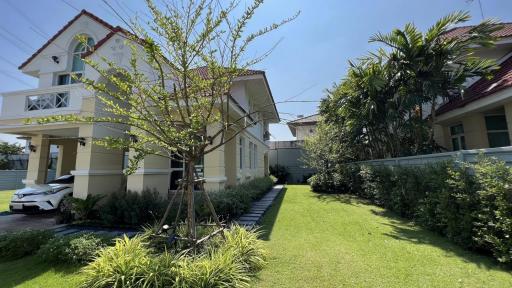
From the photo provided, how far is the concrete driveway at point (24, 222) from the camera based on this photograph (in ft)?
25.4

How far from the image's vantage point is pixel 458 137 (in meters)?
11.0

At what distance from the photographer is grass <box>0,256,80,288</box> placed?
4109 millimetres

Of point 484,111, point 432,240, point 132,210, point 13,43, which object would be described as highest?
point 13,43

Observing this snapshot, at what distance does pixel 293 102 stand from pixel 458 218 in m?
4.27

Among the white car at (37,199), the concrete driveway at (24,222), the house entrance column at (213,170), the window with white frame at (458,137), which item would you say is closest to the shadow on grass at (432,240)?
the window with white frame at (458,137)

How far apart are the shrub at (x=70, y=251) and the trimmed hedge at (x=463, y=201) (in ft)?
23.3

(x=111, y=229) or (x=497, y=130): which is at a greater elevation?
(x=497, y=130)

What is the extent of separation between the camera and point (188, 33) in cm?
438

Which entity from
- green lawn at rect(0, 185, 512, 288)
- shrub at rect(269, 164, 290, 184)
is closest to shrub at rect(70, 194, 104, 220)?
green lawn at rect(0, 185, 512, 288)

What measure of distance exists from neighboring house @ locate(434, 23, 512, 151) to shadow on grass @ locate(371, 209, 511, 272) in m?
4.67

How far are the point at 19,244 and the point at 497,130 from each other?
48.5ft

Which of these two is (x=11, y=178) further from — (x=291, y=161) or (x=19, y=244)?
(x=291, y=161)

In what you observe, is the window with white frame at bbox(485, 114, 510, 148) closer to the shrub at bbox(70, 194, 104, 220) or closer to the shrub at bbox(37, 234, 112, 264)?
the shrub at bbox(37, 234, 112, 264)

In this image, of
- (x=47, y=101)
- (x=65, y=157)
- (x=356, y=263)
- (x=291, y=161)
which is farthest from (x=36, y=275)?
(x=291, y=161)
